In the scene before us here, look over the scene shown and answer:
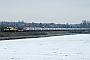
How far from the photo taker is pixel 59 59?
1898 centimetres

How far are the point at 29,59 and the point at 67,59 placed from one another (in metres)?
2.87

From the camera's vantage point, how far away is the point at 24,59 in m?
18.9

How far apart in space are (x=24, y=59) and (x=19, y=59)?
0.37m

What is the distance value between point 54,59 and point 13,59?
3081mm

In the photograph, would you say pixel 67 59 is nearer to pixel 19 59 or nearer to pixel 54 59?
pixel 54 59

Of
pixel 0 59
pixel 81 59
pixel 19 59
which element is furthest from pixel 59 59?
pixel 0 59

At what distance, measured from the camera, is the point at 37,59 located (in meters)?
18.9

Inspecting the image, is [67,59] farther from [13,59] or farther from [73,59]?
[13,59]

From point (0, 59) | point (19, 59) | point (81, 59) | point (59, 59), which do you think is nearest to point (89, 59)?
point (81, 59)

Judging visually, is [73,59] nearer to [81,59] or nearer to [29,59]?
[81,59]

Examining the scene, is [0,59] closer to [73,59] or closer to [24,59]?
[24,59]

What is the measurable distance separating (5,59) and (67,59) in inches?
183

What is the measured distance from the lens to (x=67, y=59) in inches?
747

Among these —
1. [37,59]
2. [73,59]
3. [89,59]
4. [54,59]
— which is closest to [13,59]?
[37,59]
